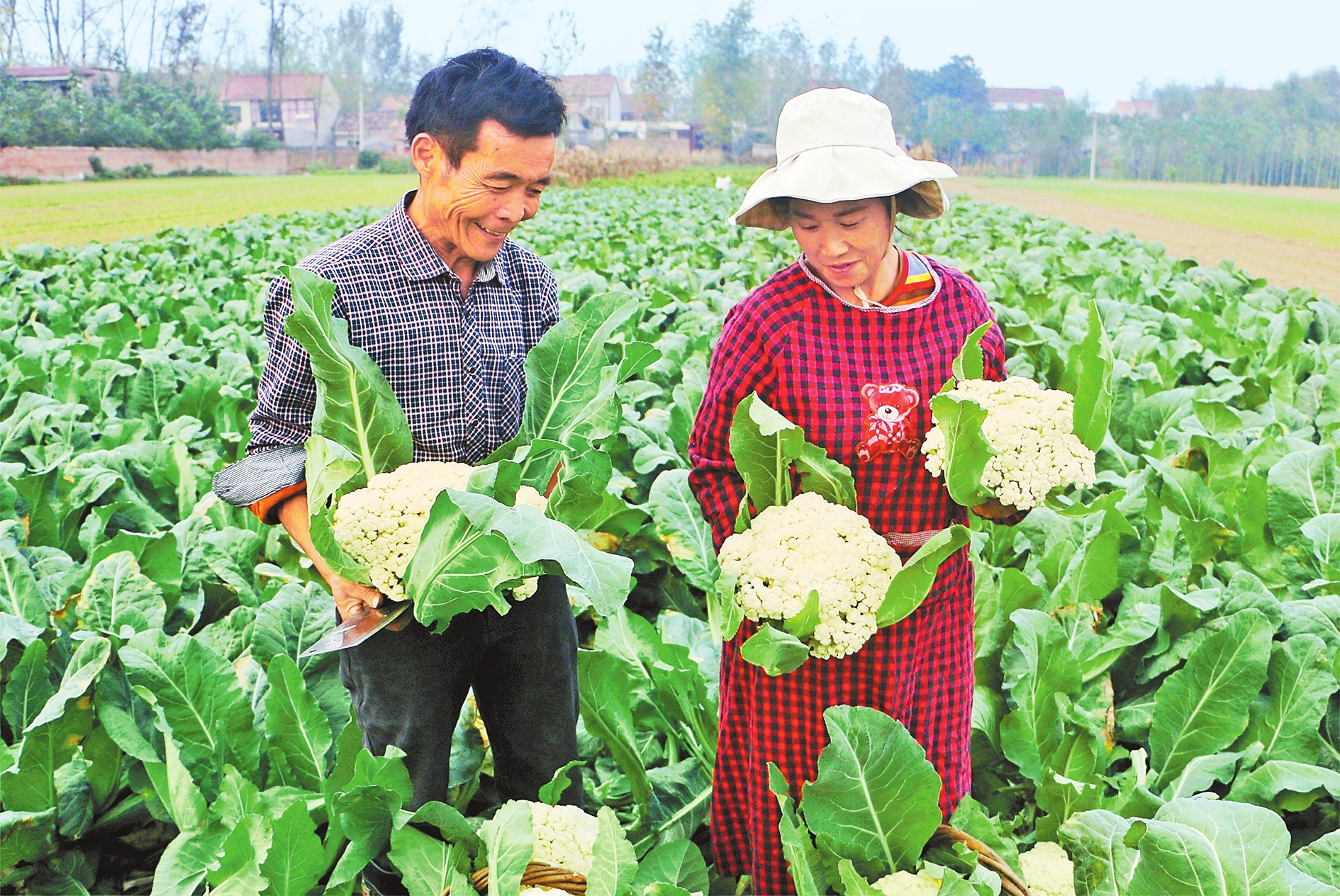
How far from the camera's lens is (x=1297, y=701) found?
2.83 metres

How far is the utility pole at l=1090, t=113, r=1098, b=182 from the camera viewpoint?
256 feet

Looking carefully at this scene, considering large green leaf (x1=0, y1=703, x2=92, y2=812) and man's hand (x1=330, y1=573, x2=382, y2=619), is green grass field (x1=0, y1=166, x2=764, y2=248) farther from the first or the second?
man's hand (x1=330, y1=573, x2=382, y2=619)

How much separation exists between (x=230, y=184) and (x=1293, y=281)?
25.4 metres

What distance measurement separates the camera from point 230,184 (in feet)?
96.5

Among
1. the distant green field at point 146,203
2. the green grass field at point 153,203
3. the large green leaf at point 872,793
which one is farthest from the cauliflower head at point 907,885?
the green grass field at point 153,203

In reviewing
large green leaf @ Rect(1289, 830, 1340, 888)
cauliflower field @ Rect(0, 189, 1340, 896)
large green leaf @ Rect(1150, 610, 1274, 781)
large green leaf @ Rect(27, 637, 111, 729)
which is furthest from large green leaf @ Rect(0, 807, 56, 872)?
large green leaf @ Rect(1150, 610, 1274, 781)

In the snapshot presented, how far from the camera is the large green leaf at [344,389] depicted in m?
1.88

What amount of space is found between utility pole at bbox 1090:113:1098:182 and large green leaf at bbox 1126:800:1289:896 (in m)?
81.8

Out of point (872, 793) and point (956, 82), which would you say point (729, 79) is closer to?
point (956, 82)

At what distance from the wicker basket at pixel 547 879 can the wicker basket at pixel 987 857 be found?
2.39ft

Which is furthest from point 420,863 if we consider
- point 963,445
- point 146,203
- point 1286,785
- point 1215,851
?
point 146,203

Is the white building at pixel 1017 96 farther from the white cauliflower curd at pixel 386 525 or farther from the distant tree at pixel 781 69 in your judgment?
the white cauliflower curd at pixel 386 525

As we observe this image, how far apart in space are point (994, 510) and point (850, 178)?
0.66 meters

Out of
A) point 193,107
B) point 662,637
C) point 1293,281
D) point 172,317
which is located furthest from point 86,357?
point 193,107
